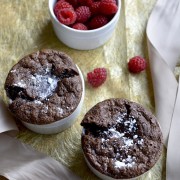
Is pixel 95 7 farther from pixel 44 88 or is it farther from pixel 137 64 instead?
pixel 44 88

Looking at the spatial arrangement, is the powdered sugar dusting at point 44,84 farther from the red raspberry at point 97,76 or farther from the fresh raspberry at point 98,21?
the fresh raspberry at point 98,21

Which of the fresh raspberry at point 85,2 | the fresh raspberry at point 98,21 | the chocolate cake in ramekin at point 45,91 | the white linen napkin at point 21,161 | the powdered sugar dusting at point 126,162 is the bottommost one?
the white linen napkin at point 21,161

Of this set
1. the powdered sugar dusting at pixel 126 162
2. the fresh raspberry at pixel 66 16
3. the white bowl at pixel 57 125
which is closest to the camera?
the powdered sugar dusting at pixel 126 162

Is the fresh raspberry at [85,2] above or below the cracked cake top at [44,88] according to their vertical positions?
above

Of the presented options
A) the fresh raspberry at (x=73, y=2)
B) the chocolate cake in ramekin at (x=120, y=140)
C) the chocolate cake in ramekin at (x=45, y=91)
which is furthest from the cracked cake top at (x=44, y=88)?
the fresh raspberry at (x=73, y=2)

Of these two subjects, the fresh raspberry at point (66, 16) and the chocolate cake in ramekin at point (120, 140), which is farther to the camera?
the fresh raspberry at point (66, 16)

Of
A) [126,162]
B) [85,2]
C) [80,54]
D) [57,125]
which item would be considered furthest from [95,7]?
[126,162]
